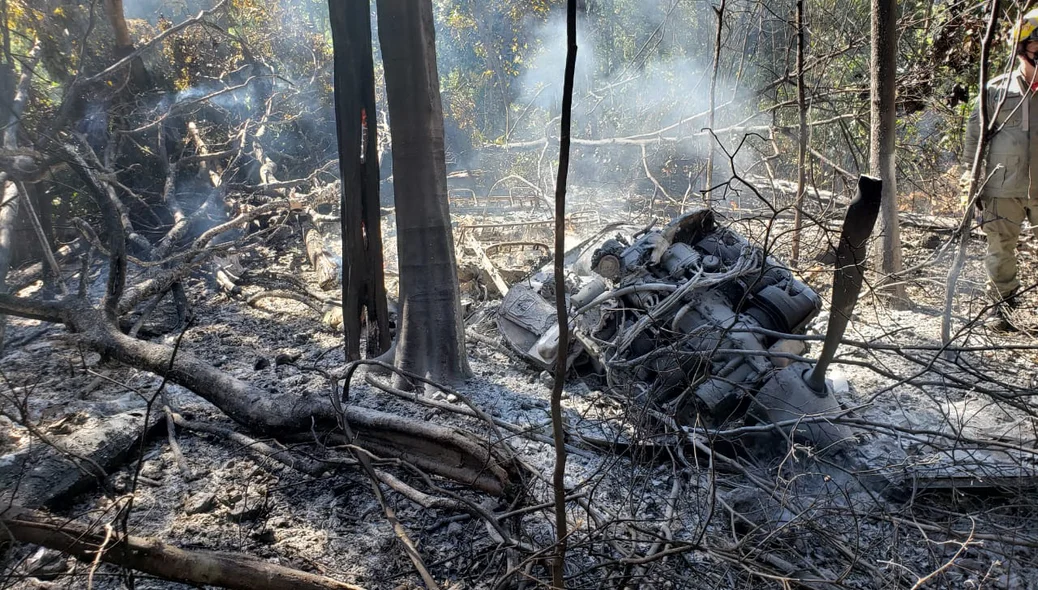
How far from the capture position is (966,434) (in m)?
2.93

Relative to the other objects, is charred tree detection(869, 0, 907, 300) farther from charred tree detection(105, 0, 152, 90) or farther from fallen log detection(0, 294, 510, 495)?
charred tree detection(105, 0, 152, 90)

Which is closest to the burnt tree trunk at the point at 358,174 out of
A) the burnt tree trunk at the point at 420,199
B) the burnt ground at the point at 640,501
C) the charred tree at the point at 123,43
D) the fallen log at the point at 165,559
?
the burnt tree trunk at the point at 420,199

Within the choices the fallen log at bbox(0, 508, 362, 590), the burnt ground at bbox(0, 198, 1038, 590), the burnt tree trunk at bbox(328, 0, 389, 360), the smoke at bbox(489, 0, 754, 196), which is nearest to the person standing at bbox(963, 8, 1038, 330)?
the burnt ground at bbox(0, 198, 1038, 590)

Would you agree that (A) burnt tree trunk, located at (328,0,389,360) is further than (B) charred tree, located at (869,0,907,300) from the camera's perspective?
No

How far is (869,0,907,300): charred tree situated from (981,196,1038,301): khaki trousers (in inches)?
25.4

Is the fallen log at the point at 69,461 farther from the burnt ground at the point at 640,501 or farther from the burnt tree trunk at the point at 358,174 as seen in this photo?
the burnt tree trunk at the point at 358,174

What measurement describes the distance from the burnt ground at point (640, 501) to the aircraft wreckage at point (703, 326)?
0.19 metres

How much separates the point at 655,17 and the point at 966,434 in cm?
1560

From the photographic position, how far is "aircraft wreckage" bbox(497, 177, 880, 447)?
109 inches

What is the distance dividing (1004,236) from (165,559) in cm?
593

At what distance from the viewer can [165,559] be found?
182cm

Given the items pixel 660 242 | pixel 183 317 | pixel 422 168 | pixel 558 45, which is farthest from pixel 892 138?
pixel 558 45

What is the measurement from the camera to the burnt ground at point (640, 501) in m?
2.04

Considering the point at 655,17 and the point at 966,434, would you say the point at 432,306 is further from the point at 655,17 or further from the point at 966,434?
the point at 655,17
